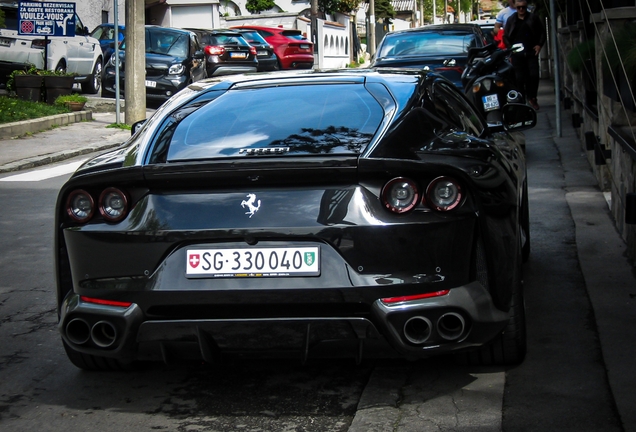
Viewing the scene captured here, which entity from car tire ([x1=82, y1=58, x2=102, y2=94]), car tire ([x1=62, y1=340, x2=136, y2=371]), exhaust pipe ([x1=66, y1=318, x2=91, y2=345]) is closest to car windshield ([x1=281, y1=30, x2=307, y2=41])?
car tire ([x1=82, y1=58, x2=102, y2=94])

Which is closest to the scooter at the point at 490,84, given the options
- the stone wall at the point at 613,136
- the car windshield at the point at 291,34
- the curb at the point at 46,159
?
the stone wall at the point at 613,136

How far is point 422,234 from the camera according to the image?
13.1 ft

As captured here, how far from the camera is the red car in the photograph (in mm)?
37344

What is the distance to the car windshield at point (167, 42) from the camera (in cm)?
2344

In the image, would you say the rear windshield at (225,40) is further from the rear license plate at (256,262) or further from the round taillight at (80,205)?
the rear license plate at (256,262)

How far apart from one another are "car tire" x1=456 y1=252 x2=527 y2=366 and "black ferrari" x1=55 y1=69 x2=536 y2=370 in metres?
0.13

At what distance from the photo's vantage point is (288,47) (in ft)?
123

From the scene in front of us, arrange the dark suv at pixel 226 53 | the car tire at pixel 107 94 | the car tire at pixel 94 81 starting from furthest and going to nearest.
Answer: the dark suv at pixel 226 53, the car tire at pixel 94 81, the car tire at pixel 107 94

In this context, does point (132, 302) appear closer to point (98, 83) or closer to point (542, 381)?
point (542, 381)

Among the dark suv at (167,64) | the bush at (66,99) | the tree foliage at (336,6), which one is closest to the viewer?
the bush at (66,99)

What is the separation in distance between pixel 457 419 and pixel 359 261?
29.3 inches

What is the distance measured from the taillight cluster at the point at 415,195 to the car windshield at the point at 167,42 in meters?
19.9

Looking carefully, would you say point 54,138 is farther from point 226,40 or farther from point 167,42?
point 226,40

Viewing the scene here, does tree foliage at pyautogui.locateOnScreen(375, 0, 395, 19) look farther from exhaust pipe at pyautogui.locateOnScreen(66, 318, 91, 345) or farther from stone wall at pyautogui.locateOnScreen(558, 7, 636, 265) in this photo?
exhaust pipe at pyautogui.locateOnScreen(66, 318, 91, 345)
